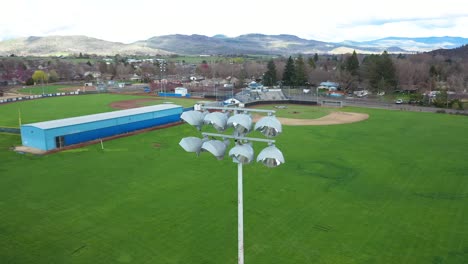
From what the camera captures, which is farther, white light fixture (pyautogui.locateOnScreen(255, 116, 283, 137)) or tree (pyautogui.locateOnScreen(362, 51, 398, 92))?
tree (pyautogui.locateOnScreen(362, 51, 398, 92))

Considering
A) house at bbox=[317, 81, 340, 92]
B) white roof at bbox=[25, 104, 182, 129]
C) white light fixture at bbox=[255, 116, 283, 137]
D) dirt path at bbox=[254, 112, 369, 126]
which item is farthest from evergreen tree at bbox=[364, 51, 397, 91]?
white light fixture at bbox=[255, 116, 283, 137]

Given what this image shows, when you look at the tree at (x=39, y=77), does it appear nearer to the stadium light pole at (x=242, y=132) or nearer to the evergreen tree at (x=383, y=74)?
the evergreen tree at (x=383, y=74)

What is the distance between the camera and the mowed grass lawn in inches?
564

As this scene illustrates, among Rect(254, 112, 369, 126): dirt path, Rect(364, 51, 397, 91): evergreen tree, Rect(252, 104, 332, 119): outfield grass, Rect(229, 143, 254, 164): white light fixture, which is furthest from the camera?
Rect(364, 51, 397, 91): evergreen tree

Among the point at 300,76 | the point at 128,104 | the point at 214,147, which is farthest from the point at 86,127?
the point at 300,76

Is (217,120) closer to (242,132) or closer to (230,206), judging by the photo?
(242,132)

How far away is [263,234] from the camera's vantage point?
1563 centimetres

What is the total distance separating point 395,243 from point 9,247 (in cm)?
1522

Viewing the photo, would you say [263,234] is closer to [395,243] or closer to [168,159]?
[395,243]

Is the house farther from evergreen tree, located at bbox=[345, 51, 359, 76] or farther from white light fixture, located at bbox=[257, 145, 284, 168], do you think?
white light fixture, located at bbox=[257, 145, 284, 168]

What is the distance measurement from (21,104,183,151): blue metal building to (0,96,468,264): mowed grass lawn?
1.84 m

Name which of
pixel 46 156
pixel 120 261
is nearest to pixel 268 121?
pixel 120 261

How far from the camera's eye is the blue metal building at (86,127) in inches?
1153

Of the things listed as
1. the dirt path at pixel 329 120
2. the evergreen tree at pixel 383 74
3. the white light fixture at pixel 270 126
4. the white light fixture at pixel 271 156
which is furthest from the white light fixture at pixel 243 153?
the evergreen tree at pixel 383 74
